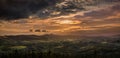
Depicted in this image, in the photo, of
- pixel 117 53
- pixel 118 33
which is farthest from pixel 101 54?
pixel 118 33

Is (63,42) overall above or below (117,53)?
above

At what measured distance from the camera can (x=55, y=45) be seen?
84.4ft

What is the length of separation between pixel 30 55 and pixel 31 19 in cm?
574

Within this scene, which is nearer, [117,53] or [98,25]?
[98,25]

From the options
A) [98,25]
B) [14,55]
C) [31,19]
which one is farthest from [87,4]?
[14,55]

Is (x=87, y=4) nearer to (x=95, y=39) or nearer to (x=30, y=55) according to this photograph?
(x=95, y=39)

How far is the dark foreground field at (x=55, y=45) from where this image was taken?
2533 cm

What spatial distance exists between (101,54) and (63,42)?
6.82 metres

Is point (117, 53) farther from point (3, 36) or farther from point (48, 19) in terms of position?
point (3, 36)

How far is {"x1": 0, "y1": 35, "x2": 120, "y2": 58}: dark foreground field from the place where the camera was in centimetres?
2533

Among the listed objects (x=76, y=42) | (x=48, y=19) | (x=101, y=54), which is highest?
(x=48, y=19)

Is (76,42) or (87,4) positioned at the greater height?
(87,4)

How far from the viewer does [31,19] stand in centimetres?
2509

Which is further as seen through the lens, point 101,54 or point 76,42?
point 101,54
